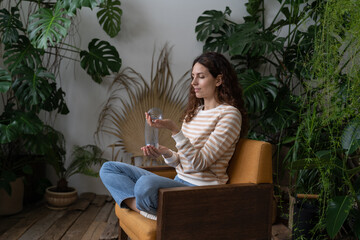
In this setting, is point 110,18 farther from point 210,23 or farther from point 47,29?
point 210,23

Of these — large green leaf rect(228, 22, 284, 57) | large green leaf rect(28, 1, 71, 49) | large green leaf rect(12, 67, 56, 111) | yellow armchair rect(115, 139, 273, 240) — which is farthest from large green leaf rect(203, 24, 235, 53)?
yellow armchair rect(115, 139, 273, 240)

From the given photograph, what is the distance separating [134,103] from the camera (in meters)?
3.27

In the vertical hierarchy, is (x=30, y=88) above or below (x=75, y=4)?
below

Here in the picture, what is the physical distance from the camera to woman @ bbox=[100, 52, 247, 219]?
5.17 feet

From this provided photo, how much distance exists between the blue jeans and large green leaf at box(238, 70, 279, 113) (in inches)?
42.0

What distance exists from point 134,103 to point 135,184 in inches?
67.7

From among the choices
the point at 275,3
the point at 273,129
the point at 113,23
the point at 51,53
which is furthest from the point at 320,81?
the point at 51,53

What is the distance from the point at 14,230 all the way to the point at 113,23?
70.0 inches

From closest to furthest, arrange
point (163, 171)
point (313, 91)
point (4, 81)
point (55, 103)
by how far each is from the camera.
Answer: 1. point (163, 171)
2. point (313, 91)
3. point (4, 81)
4. point (55, 103)

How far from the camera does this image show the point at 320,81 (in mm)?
1928

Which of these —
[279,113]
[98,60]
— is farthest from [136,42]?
[279,113]

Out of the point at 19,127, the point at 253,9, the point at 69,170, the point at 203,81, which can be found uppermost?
the point at 253,9

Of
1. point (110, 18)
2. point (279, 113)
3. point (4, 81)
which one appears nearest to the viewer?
point (4, 81)

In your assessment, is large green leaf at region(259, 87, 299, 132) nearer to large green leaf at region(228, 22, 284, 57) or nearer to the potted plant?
large green leaf at region(228, 22, 284, 57)
